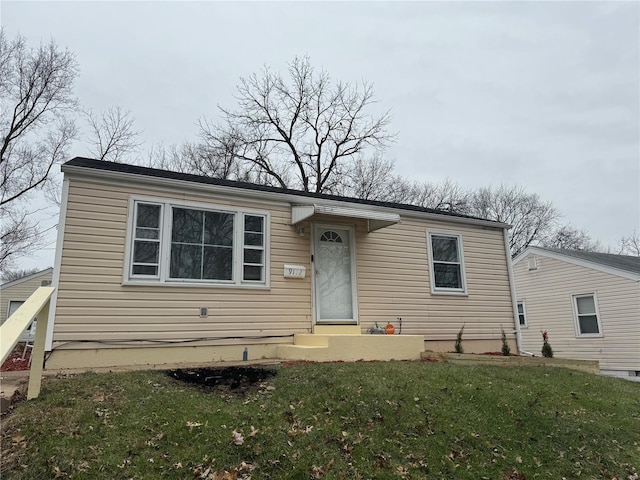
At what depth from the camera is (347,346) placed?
8.05 metres

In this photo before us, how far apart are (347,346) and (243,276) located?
2409 mm

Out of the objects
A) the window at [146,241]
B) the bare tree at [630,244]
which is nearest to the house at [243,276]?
the window at [146,241]

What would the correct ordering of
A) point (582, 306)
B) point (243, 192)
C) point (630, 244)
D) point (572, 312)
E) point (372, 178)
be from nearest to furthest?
1. point (243, 192)
2. point (582, 306)
3. point (572, 312)
4. point (372, 178)
5. point (630, 244)

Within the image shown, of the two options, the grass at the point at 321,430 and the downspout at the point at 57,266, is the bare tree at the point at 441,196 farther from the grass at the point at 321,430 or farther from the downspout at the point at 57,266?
the downspout at the point at 57,266

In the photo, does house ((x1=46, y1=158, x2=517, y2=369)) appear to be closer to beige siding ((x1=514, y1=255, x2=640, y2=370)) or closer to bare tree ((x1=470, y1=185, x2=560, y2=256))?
beige siding ((x1=514, y1=255, x2=640, y2=370))

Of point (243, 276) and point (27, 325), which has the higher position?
point (243, 276)

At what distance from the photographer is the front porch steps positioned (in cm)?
785

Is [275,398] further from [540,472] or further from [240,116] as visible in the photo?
[240,116]

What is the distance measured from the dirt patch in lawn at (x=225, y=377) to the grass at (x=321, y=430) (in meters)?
0.19

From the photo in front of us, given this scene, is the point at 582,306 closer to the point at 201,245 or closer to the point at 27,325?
the point at 201,245

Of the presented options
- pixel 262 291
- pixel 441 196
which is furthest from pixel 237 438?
pixel 441 196

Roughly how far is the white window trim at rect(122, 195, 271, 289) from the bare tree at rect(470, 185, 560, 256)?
27214mm

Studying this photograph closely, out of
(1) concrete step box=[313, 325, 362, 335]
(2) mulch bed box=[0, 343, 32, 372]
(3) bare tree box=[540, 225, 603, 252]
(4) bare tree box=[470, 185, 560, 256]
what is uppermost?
(4) bare tree box=[470, 185, 560, 256]

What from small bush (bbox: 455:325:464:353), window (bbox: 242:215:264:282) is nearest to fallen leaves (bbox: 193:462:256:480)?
window (bbox: 242:215:264:282)
